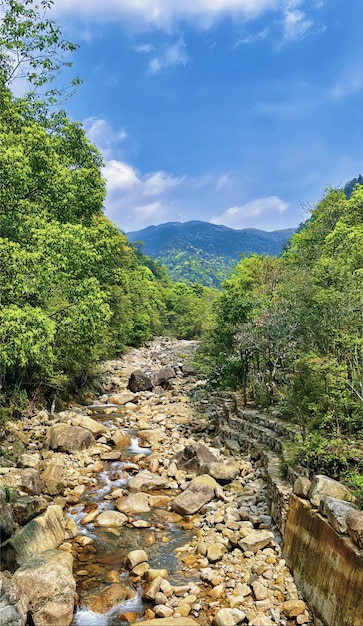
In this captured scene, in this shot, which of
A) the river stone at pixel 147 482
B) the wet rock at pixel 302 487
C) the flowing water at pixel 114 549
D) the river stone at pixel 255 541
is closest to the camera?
Result: the flowing water at pixel 114 549

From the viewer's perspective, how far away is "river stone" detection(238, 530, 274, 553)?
823 centimetres

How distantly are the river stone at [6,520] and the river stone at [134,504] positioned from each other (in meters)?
3.50

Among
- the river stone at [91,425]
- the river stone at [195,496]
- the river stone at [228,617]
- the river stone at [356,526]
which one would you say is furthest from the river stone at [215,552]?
A: the river stone at [91,425]

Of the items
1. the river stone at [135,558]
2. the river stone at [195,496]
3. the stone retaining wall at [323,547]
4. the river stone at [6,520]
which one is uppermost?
the stone retaining wall at [323,547]

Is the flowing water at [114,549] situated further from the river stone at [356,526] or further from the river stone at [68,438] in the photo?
the river stone at [356,526]

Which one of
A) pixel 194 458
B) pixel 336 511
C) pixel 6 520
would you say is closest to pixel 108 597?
pixel 6 520

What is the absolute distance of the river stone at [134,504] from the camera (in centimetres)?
1062

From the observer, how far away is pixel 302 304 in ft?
46.7

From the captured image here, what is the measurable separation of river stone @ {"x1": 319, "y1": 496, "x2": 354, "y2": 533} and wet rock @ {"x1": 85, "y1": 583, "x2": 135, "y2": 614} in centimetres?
386

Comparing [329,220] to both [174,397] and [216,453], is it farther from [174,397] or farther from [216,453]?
[216,453]

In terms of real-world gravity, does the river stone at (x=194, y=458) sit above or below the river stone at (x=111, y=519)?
above

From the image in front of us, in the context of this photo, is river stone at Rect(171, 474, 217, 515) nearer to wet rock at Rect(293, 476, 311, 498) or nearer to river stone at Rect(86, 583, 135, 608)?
river stone at Rect(86, 583, 135, 608)

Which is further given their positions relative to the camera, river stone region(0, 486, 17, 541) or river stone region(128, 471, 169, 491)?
river stone region(128, 471, 169, 491)

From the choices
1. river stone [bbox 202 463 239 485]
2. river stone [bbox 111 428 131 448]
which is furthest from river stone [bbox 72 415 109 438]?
river stone [bbox 202 463 239 485]
